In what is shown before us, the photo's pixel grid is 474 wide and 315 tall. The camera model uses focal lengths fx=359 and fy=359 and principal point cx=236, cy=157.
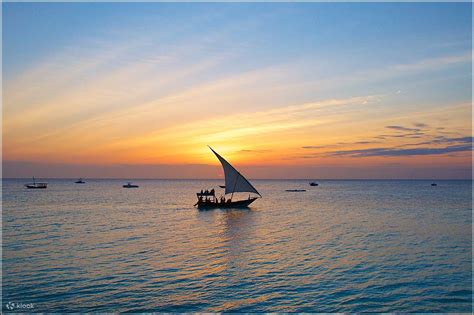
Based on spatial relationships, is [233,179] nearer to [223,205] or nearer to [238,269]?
[223,205]

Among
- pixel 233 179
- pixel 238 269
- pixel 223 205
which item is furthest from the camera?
pixel 223 205

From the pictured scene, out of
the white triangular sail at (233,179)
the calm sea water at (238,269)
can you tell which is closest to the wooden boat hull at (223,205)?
the white triangular sail at (233,179)

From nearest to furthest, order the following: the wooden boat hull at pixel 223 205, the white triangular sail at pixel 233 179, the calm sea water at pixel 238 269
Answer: the calm sea water at pixel 238 269 → the white triangular sail at pixel 233 179 → the wooden boat hull at pixel 223 205

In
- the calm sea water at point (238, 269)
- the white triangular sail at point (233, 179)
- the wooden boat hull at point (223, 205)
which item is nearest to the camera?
the calm sea water at point (238, 269)

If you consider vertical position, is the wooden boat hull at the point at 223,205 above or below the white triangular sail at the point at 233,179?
below

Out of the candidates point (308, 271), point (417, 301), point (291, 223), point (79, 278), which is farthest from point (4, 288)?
point (291, 223)

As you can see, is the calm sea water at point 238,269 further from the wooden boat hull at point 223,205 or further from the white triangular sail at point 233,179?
the wooden boat hull at point 223,205

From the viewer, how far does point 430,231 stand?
1357 inches

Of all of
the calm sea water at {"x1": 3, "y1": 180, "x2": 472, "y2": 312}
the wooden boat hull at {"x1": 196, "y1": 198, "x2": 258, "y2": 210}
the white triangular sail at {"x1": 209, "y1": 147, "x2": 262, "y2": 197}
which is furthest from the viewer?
the wooden boat hull at {"x1": 196, "y1": 198, "x2": 258, "y2": 210}

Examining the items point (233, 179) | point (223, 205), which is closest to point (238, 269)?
point (233, 179)

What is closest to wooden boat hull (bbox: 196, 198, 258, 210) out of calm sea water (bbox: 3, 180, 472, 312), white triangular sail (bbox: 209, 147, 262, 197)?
white triangular sail (bbox: 209, 147, 262, 197)

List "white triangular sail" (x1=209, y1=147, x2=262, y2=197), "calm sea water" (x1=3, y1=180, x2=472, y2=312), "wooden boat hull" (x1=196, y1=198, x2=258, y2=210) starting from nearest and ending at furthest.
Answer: "calm sea water" (x1=3, y1=180, x2=472, y2=312), "white triangular sail" (x1=209, y1=147, x2=262, y2=197), "wooden boat hull" (x1=196, y1=198, x2=258, y2=210)

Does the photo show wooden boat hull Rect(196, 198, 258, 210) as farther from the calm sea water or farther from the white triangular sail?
the calm sea water

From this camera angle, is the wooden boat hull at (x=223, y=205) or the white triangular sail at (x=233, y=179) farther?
the wooden boat hull at (x=223, y=205)
